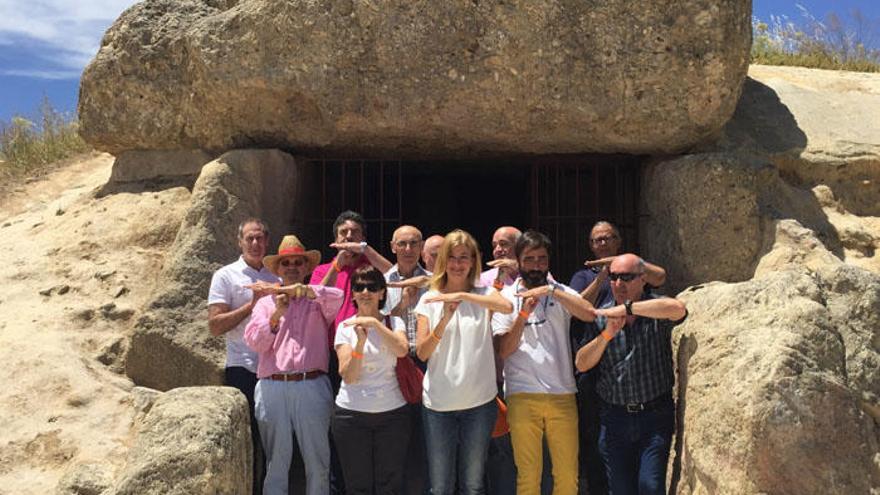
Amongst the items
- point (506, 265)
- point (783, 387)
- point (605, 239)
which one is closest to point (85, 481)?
point (506, 265)

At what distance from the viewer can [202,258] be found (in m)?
5.53

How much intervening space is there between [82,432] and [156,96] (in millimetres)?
2718

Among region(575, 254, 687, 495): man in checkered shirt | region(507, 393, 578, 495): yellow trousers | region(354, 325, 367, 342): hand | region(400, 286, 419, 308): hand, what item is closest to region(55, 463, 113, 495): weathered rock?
region(354, 325, 367, 342): hand

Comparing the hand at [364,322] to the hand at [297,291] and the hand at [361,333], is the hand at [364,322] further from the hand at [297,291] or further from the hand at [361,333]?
the hand at [297,291]

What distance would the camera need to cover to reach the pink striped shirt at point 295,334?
4270 millimetres

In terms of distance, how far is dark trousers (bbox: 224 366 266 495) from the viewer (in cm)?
471

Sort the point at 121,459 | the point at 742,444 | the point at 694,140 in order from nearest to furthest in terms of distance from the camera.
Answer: the point at 742,444
the point at 121,459
the point at 694,140

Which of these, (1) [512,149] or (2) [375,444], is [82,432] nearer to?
(2) [375,444]

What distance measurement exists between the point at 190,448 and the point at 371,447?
2.64 ft

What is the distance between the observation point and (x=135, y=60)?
6.47 metres

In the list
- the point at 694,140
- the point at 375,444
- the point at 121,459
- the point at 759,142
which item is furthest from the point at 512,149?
the point at 121,459

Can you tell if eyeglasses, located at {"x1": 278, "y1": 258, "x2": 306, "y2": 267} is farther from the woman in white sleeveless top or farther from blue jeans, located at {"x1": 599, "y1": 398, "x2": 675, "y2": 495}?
blue jeans, located at {"x1": 599, "y1": 398, "x2": 675, "y2": 495}

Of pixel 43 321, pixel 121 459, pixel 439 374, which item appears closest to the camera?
pixel 439 374

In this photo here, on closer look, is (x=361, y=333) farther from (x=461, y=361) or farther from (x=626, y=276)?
(x=626, y=276)
